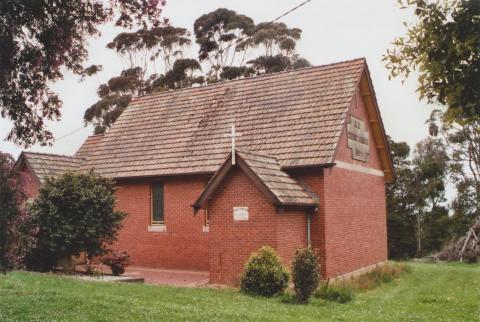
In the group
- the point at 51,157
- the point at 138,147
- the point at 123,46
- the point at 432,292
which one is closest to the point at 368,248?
the point at 432,292

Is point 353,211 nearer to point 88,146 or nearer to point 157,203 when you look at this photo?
point 157,203

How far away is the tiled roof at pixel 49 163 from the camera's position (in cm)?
2566

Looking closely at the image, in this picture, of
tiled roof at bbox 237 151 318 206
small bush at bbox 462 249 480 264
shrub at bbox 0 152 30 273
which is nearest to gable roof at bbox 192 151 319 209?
tiled roof at bbox 237 151 318 206

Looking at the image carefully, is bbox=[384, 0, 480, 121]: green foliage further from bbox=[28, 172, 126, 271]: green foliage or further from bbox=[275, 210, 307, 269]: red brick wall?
bbox=[28, 172, 126, 271]: green foliage

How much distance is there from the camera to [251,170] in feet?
55.8

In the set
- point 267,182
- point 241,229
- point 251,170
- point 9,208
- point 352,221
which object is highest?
point 251,170

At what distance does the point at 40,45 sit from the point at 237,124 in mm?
14670

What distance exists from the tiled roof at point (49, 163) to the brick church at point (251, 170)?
7 centimetres

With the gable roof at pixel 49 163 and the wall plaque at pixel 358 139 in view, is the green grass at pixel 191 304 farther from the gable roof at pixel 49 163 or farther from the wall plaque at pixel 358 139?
the gable roof at pixel 49 163

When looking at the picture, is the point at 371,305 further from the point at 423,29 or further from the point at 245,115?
the point at 245,115

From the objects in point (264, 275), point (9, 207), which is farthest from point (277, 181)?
point (9, 207)

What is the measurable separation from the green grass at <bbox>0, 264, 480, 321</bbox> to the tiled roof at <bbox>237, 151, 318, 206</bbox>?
326 cm

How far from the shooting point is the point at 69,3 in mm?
9023

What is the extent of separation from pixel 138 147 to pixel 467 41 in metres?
20.8
